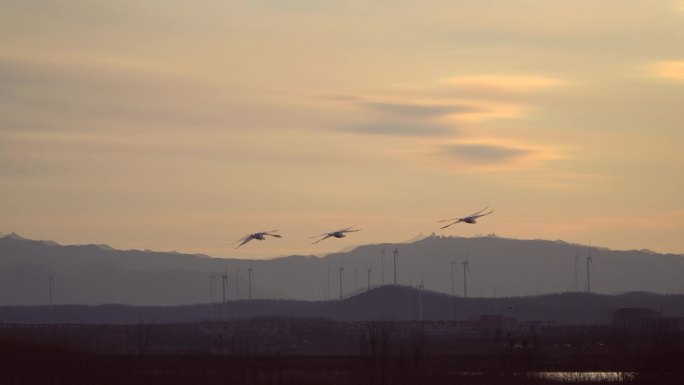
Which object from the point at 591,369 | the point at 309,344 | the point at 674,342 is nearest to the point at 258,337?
the point at 309,344

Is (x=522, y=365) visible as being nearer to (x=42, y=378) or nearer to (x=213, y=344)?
(x=42, y=378)

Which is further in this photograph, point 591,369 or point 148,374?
point 591,369

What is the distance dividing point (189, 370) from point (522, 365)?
2264cm

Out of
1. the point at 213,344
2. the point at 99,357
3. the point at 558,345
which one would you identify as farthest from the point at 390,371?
the point at 213,344

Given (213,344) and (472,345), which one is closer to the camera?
(472,345)

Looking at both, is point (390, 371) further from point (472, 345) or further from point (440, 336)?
point (440, 336)

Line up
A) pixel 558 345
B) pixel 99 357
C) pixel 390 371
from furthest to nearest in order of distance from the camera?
pixel 558 345, pixel 99 357, pixel 390 371

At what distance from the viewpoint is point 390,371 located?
256 ft

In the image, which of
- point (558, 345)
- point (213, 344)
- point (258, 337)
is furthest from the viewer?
point (258, 337)

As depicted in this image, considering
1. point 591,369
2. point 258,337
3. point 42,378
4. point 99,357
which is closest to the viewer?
point 42,378

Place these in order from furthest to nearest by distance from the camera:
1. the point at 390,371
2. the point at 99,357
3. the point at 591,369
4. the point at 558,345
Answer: the point at 558,345 → the point at 591,369 → the point at 99,357 → the point at 390,371

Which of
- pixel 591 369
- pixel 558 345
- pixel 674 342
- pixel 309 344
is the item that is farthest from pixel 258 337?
pixel 674 342

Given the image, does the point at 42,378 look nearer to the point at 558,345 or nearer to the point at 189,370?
the point at 189,370

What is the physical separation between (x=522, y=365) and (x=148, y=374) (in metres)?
23.9
